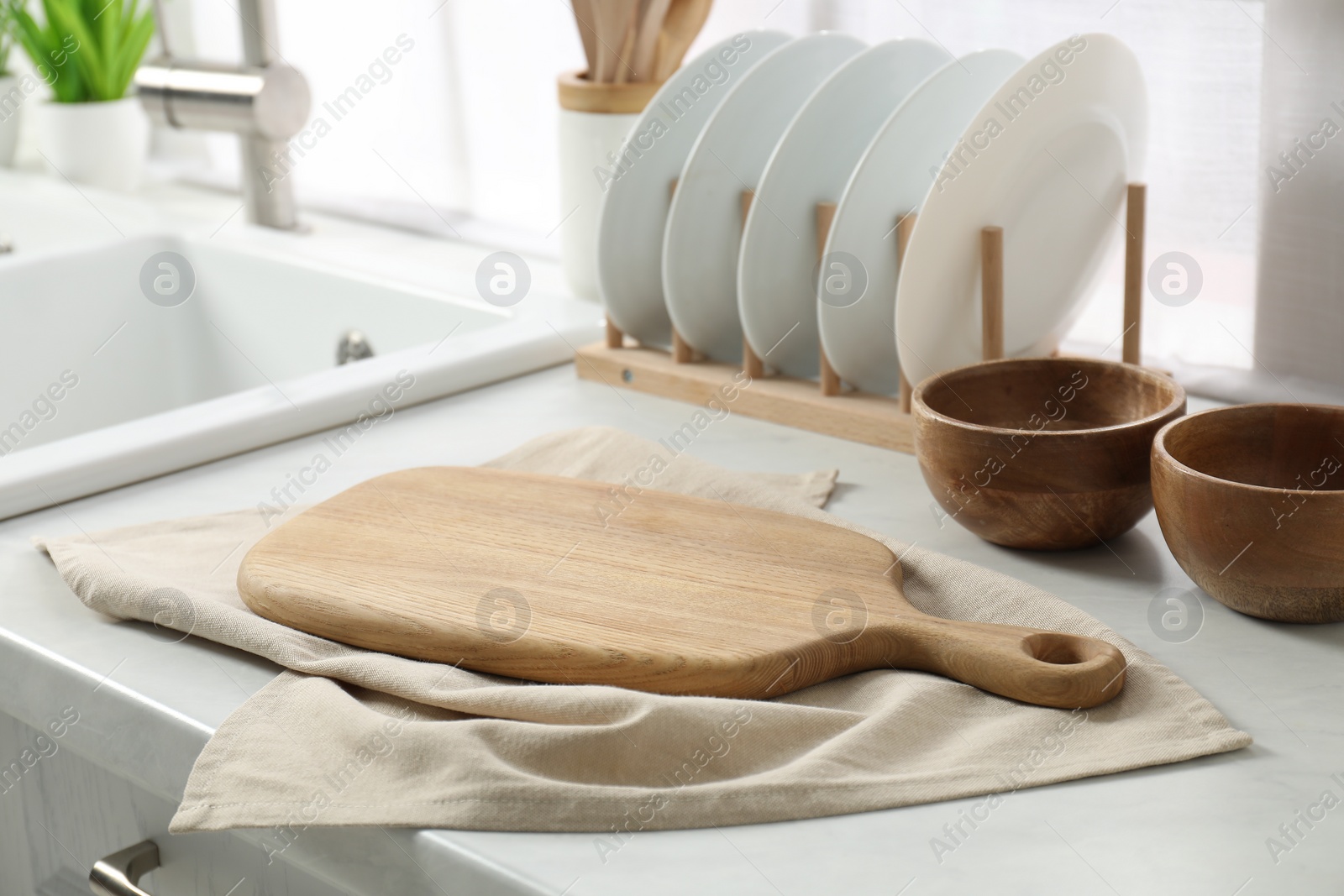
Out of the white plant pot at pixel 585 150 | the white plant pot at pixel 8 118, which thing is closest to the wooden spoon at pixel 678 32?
the white plant pot at pixel 585 150

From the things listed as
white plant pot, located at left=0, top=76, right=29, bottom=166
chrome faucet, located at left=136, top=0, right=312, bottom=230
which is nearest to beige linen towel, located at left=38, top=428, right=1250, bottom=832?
chrome faucet, located at left=136, top=0, right=312, bottom=230

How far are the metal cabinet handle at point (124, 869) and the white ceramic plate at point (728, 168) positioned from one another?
21.1 inches

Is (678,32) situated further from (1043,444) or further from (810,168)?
Result: (1043,444)

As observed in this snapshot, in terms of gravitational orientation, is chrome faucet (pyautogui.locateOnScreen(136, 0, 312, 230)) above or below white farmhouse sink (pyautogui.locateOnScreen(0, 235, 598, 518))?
above

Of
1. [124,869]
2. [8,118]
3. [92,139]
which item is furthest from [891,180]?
[8,118]

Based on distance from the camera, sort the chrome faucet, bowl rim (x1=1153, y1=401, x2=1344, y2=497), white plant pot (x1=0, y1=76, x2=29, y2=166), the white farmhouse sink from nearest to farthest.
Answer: bowl rim (x1=1153, y1=401, x2=1344, y2=497)
the white farmhouse sink
the chrome faucet
white plant pot (x1=0, y1=76, x2=29, y2=166)

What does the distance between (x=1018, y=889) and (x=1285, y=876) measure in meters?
0.10

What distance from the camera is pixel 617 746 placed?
0.56 m

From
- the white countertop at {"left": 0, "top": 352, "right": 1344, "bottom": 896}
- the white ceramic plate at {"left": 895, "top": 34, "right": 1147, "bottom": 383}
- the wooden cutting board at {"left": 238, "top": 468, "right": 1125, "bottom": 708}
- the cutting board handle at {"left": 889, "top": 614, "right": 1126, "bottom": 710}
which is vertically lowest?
the white countertop at {"left": 0, "top": 352, "right": 1344, "bottom": 896}

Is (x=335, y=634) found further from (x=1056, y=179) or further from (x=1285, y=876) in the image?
(x=1056, y=179)

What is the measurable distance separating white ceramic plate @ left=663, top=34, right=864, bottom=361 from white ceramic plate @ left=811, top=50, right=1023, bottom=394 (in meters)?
0.11

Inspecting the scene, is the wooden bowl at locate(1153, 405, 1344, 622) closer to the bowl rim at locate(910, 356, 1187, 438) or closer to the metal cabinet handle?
the bowl rim at locate(910, 356, 1187, 438)

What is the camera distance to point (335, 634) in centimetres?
68

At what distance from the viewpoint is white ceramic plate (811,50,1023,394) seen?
3.07 feet
